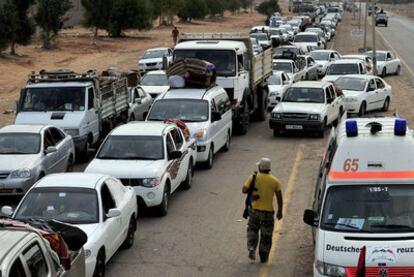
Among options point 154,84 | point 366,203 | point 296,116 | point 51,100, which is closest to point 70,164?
point 51,100

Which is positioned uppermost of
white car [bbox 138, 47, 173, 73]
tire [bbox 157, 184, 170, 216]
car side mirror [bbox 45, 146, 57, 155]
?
car side mirror [bbox 45, 146, 57, 155]

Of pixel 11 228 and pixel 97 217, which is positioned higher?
pixel 11 228

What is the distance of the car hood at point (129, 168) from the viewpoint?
1600 cm

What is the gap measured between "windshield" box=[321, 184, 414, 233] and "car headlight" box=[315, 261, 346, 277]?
0.68 m

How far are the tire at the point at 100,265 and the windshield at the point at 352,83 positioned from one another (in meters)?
20.6

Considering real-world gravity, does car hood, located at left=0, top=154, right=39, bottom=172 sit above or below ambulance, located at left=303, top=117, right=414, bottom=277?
below

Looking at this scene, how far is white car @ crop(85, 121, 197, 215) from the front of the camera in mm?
15969

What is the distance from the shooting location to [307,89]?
27547mm

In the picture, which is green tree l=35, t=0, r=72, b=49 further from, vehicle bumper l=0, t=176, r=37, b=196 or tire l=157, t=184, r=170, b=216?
tire l=157, t=184, r=170, b=216

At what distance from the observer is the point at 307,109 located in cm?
2627

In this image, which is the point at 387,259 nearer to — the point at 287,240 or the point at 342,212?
the point at 342,212

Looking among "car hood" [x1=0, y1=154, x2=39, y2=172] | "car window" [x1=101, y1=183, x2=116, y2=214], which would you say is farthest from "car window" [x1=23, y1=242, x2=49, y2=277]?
"car hood" [x1=0, y1=154, x2=39, y2=172]

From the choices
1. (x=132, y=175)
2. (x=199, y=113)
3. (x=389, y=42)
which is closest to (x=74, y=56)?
(x=389, y=42)

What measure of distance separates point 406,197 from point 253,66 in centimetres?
1723
